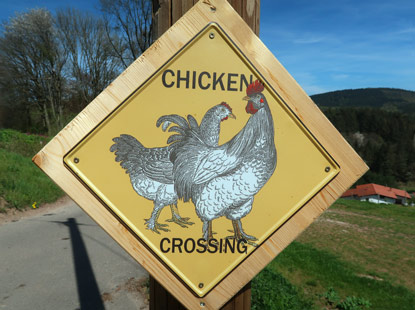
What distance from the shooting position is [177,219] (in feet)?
3.74

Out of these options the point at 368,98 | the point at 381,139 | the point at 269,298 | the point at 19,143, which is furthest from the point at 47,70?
the point at 368,98

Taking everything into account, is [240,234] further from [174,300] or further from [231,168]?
[174,300]

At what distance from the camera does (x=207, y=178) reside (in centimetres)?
116

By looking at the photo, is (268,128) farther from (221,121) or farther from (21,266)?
(21,266)

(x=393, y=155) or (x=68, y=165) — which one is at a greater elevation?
(x=68, y=165)

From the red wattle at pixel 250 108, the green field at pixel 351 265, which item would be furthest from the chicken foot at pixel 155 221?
the green field at pixel 351 265

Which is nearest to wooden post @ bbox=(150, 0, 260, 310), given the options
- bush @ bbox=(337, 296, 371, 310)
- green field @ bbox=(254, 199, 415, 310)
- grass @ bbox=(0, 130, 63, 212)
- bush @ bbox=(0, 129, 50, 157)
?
green field @ bbox=(254, 199, 415, 310)

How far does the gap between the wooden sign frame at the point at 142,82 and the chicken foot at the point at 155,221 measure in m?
0.07

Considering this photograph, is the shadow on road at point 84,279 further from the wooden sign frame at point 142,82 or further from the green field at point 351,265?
the wooden sign frame at point 142,82

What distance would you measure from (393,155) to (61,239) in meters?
82.9

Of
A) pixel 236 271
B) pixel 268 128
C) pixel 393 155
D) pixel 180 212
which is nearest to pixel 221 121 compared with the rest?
pixel 268 128

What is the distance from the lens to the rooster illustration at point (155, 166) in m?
1.12

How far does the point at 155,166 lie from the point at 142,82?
323mm

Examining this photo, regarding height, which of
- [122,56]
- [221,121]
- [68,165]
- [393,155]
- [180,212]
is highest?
[122,56]
